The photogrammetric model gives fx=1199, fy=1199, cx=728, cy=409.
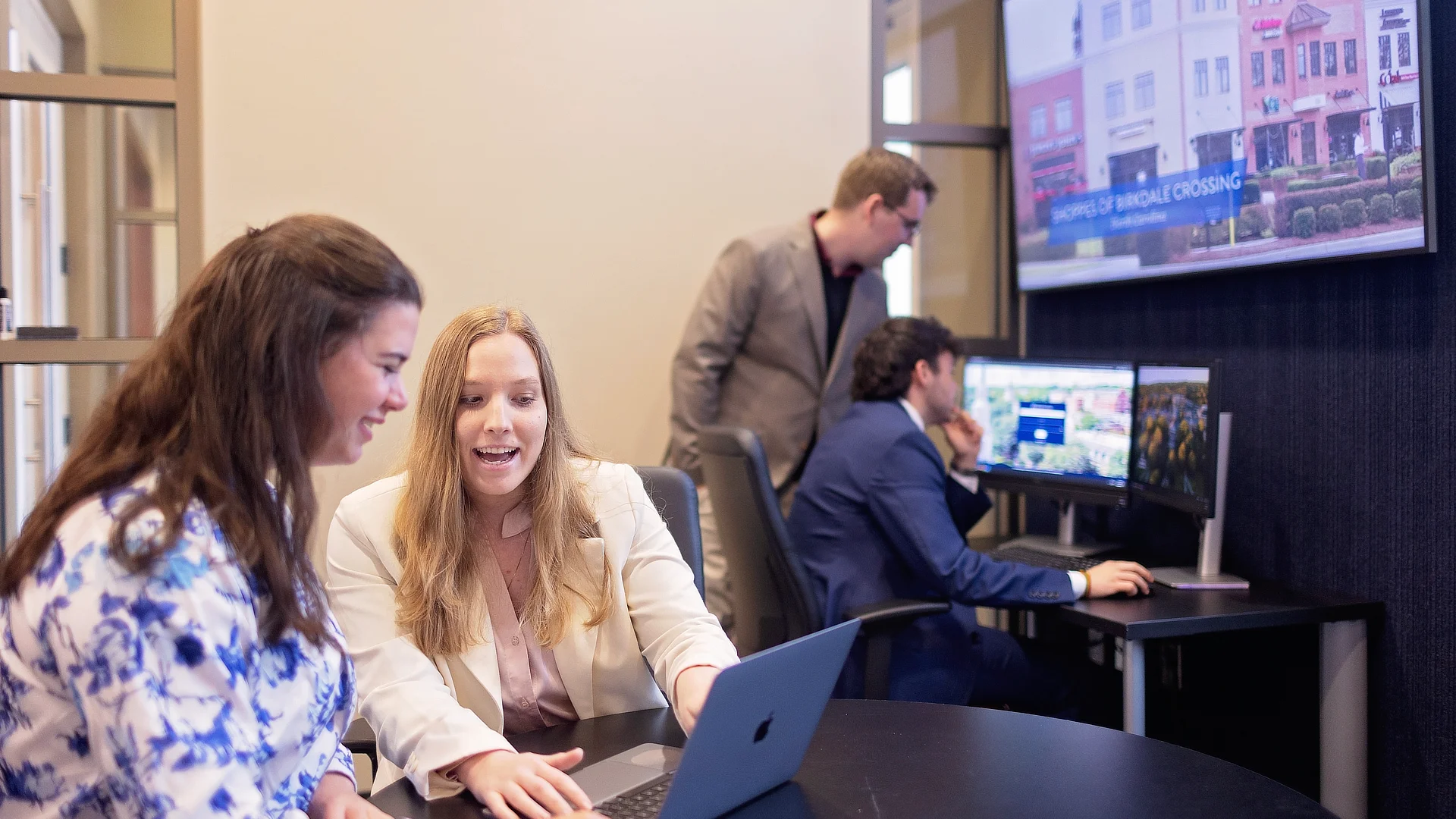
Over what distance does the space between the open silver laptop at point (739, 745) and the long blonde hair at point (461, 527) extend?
1.10 ft

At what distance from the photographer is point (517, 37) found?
3.22m

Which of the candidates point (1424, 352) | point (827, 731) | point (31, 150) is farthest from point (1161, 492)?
point (31, 150)

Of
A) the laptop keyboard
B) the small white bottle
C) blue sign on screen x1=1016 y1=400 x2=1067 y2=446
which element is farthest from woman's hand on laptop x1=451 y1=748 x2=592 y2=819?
the small white bottle

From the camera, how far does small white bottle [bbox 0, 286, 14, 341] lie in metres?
2.96

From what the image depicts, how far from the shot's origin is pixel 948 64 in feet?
12.5

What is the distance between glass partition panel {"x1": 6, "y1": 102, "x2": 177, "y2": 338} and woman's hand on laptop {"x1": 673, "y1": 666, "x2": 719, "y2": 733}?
2075mm

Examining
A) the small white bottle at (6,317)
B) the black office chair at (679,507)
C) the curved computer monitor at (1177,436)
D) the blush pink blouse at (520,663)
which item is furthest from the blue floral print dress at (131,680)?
the small white bottle at (6,317)

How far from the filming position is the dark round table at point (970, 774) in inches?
48.3

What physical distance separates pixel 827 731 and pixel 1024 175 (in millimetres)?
2475

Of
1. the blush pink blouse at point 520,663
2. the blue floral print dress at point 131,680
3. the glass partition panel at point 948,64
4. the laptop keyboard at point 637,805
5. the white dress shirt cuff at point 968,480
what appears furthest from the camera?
A: the glass partition panel at point 948,64

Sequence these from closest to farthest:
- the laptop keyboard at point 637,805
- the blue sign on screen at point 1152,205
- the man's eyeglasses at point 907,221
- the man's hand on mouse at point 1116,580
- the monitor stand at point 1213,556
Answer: the laptop keyboard at point 637,805, the man's hand on mouse at point 1116,580, the monitor stand at point 1213,556, the blue sign on screen at point 1152,205, the man's eyeglasses at point 907,221

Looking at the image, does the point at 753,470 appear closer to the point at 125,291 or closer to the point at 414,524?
the point at 414,524

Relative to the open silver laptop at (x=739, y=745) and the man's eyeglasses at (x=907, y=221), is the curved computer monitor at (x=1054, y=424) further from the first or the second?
the open silver laptop at (x=739, y=745)

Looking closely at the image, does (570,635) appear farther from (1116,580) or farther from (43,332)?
(43,332)
